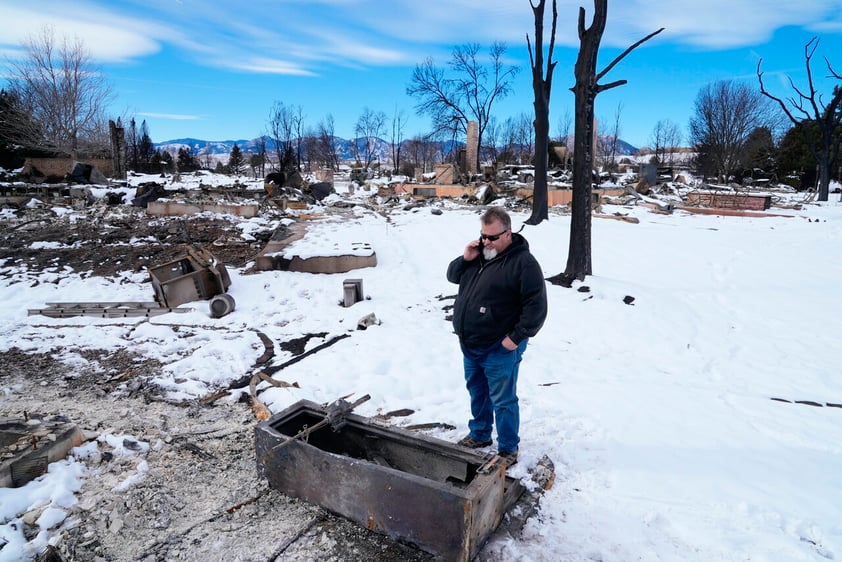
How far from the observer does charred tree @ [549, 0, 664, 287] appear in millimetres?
7930

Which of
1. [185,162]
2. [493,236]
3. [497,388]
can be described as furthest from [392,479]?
[185,162]

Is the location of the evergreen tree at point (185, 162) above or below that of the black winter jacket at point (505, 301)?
above

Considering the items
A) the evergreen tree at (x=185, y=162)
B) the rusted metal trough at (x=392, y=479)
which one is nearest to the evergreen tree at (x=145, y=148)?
the evergreen tree at (x=185, y=162)

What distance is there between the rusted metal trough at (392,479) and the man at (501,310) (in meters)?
0.49

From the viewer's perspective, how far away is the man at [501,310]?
10.4ft

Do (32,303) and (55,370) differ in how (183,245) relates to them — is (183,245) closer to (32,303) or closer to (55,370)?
(32,303)

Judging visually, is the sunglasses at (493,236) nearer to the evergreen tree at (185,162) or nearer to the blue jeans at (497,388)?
the blue jeans at (497,388)

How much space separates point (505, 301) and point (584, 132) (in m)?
5.81

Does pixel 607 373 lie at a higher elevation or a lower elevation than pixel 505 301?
lower

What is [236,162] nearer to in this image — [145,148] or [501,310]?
[145,148]

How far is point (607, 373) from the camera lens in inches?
211

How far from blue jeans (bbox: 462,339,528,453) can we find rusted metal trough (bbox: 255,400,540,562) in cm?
38

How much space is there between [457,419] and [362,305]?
3.75 meters

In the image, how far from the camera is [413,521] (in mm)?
2695
